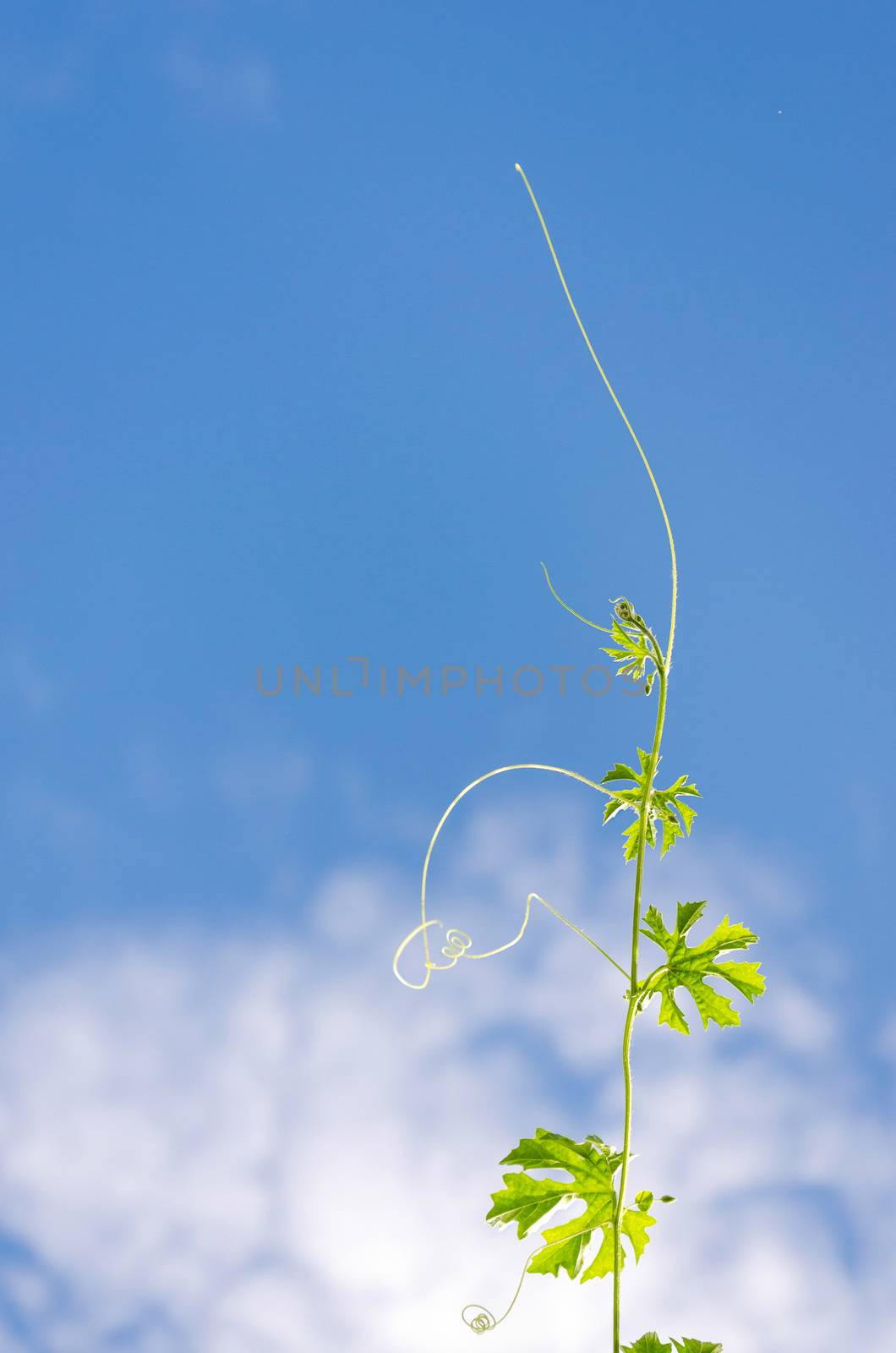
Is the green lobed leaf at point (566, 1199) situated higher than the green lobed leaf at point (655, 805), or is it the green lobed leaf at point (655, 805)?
the green lobed leaf at point (655, 805)

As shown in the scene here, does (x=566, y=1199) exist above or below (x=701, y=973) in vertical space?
below

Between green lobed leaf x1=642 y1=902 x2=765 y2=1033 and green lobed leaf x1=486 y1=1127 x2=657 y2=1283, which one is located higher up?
green lobed leaf x1=642 y1=902 x2=765 y2=1033

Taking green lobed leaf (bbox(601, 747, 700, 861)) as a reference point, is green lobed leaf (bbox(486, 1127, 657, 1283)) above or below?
below

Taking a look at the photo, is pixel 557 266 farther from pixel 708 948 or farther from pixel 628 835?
pixel 708 948
